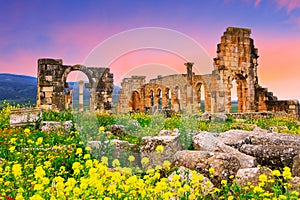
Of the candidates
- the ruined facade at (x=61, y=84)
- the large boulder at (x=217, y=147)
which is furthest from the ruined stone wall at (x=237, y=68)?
the large boulder at (x=217, y=147)

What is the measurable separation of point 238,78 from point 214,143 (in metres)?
17.1

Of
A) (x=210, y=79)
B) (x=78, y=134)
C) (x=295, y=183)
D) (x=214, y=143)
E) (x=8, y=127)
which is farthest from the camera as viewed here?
(x=210, y=79)

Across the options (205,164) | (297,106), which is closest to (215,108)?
(297,106)

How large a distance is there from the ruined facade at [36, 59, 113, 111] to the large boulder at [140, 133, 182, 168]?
11818mm

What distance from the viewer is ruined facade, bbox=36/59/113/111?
18297 millimetres

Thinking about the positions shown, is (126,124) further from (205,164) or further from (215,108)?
(215,108)

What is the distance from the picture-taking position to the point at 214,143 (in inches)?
308

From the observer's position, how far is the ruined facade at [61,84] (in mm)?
18297

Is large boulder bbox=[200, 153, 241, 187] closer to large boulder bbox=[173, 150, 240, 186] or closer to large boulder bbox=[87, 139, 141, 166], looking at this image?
large boulder bbox=[173, 150, 240, 186]

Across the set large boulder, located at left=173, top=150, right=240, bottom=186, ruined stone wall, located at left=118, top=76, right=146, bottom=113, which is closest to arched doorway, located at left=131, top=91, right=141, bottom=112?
ruined stone wall, located at left=118, top=76, right=146, bottom=113

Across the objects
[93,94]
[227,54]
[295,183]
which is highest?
[227,54]

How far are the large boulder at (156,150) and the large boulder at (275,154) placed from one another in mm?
1568

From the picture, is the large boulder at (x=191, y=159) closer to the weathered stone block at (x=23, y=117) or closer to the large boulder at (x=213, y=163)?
the large boulder at (x=213, y=163)

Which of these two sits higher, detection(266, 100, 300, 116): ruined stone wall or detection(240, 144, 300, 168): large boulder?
detection(266, 100, 300, 116): ruined stone wall
